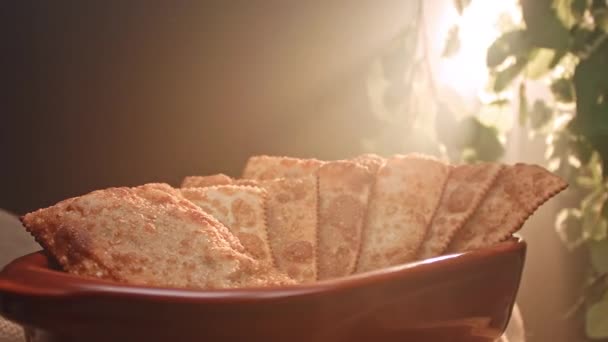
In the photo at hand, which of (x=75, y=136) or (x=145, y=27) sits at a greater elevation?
(x=145, y=27)

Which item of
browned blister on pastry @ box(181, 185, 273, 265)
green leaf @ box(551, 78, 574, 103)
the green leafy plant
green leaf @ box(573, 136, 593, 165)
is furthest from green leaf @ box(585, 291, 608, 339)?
browned blister on pastry @ box(181, 185, 273, 265)

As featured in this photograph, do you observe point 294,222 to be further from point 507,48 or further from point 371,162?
point 507,48

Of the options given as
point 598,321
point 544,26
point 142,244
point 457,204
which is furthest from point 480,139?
point 142,244

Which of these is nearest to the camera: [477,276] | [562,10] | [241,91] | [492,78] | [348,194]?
[477,276]

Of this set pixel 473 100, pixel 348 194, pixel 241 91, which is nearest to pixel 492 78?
pixel 473 100

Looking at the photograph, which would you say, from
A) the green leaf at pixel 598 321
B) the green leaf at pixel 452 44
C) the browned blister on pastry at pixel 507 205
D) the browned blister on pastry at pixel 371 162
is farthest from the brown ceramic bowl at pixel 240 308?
the green leaf at pixel 452 44

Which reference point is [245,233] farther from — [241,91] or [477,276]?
[241,91]
